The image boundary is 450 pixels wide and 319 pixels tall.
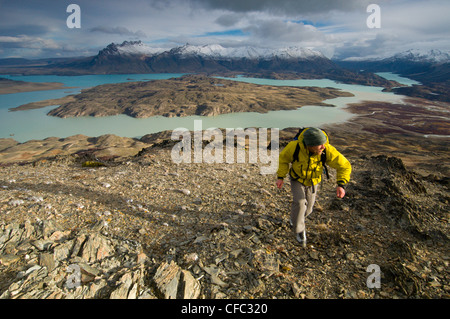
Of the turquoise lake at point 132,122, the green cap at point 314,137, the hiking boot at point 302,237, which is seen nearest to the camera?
the green cap at point 314,137

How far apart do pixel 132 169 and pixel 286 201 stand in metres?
6.85

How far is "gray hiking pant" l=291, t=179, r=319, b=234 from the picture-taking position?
16.5 ft

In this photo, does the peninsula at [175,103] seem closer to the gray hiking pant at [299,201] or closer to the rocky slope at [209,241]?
the rocky slope at [209,241]

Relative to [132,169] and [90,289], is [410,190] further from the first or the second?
[132,169]

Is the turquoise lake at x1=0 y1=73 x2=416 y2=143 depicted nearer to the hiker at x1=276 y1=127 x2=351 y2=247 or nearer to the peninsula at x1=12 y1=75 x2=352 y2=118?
the peninsula at x1=12 y1=75 x2=352 y2=118

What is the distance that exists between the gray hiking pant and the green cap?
40.3 inches

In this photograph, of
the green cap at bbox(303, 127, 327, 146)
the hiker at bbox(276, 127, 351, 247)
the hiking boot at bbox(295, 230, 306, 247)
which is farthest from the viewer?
the hiking boot at bbox(295, 230, 306, 247)

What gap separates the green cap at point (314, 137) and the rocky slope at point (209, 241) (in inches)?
94.0

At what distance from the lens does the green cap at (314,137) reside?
173 inches
